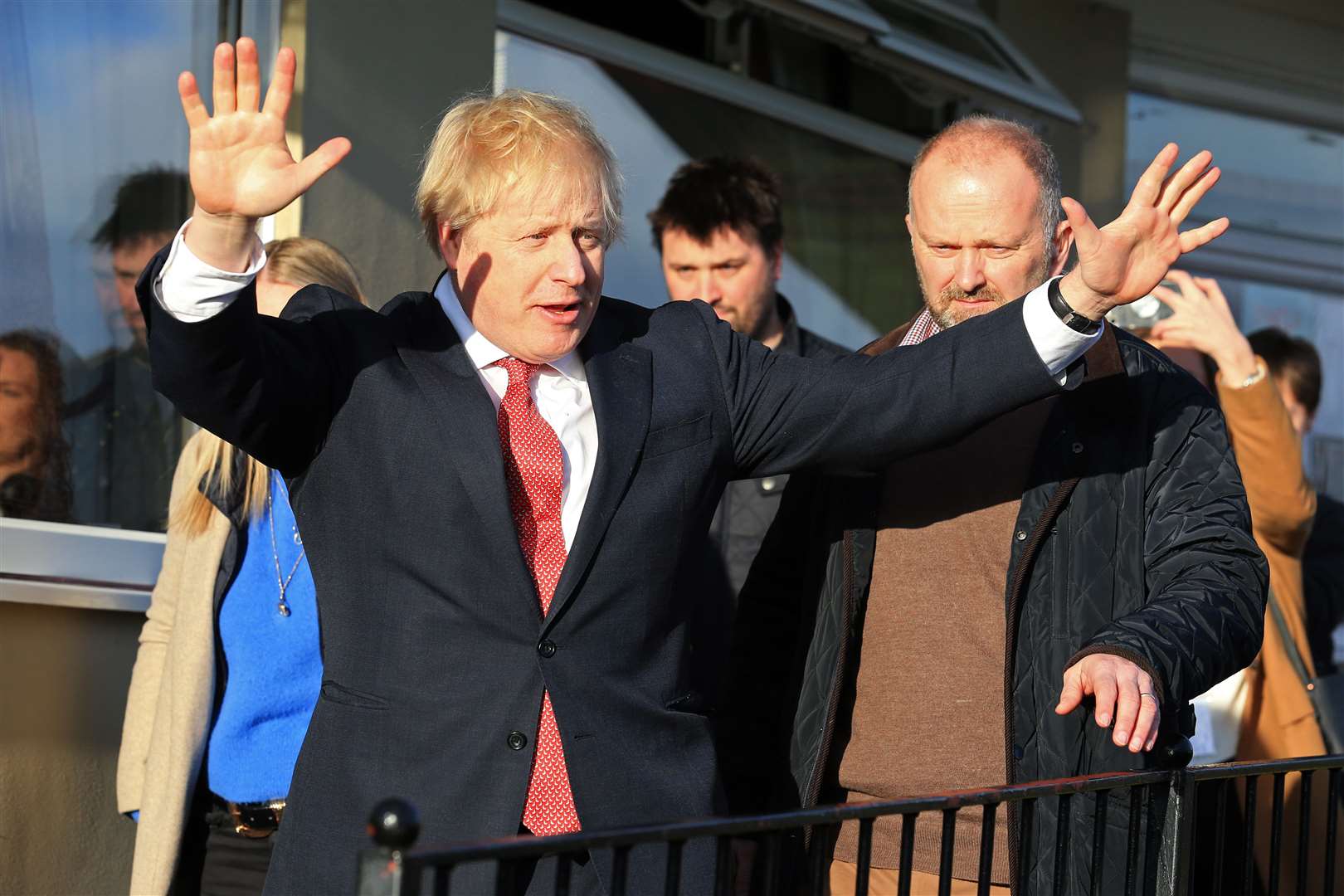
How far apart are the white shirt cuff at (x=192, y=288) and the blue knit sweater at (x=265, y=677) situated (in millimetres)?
1314

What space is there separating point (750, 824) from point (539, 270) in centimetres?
85

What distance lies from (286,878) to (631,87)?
13.2 feet

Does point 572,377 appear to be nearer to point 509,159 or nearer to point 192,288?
point 509,159

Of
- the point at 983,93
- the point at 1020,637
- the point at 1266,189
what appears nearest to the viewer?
the point at 1020,637

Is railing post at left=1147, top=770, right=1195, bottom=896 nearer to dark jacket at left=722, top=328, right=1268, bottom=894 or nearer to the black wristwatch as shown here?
dark jacket at left=722, top=328, right=1268, bottom=894

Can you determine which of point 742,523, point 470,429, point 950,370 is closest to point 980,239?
point 950,370

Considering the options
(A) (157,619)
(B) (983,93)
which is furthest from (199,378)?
(B) (983,93)

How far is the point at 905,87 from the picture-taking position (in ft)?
22.4

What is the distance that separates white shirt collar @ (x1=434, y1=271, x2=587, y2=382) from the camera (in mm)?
2441

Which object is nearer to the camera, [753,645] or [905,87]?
[753,645]

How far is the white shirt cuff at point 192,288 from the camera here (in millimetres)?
2084

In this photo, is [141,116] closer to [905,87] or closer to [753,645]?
[753,645]

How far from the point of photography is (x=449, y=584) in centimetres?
226

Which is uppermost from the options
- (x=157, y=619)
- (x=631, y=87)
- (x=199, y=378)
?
(x=631, y=87)
